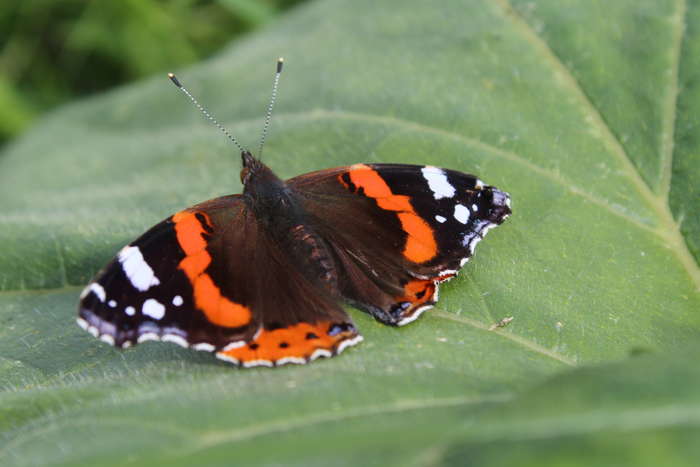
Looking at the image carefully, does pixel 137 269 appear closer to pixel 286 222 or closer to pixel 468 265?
pixel 286 222

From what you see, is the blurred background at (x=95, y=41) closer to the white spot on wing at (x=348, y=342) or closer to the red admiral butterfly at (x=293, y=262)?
the red admiral butterfly at (x=293, y=262)

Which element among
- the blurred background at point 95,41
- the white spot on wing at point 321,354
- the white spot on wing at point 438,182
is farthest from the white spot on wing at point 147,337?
the blurred background at point 95,41

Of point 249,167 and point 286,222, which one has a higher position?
point 249,167

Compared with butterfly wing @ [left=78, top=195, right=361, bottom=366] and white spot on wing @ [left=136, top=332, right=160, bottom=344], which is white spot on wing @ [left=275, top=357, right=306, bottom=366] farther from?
white spot on wing @ [left=136, top=332, right=160, bottom=344]

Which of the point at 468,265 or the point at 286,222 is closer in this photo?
the point at 468,265

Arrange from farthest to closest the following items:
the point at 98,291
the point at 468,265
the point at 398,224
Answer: the point at 398,224 → the point at 468,265 → the point at 98,291

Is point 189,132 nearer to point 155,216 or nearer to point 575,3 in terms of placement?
point 155,216

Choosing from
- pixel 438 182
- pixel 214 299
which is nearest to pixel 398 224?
pixel 438 182
